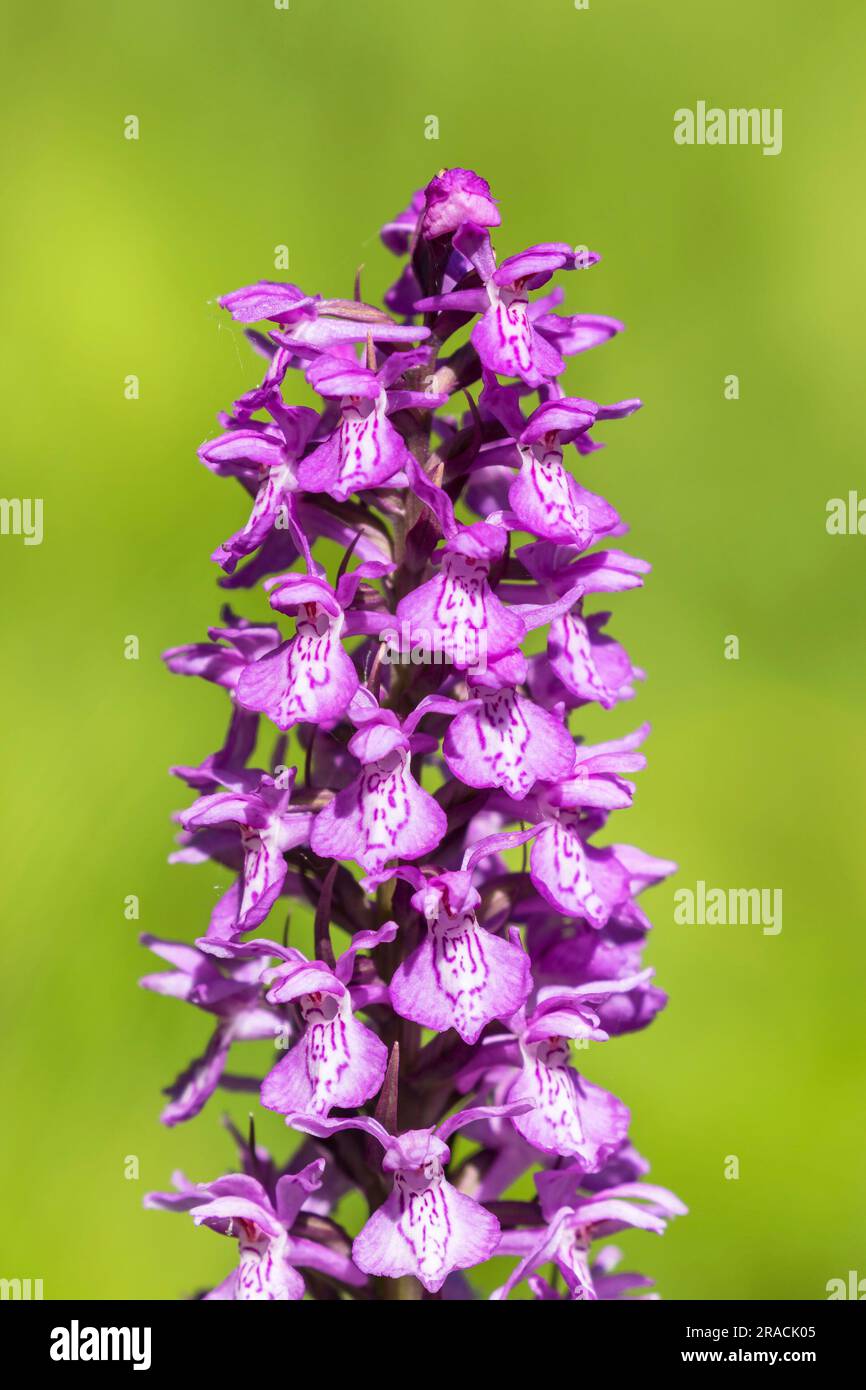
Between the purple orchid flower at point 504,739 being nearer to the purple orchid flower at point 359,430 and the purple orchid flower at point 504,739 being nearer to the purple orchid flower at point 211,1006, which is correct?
the purple orchid flower at point 359,430

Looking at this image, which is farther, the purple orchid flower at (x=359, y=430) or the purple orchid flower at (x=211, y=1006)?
the purple orchid flower at (x=211, y=1006)

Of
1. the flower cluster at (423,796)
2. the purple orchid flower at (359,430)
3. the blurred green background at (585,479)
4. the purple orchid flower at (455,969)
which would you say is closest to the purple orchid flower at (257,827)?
the flower cluster at (423,796)

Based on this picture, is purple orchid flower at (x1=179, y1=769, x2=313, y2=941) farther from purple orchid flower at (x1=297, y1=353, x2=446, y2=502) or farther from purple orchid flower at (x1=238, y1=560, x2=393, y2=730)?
purple orchid flower at (x1=297, y1=353, x2=446, y2=502)

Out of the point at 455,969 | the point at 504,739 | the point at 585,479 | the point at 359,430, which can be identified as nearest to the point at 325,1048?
the point at 455,969

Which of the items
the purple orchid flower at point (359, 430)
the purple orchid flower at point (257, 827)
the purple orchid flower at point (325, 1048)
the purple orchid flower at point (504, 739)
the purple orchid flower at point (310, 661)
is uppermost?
the purple orchid flower at point (359, 430)

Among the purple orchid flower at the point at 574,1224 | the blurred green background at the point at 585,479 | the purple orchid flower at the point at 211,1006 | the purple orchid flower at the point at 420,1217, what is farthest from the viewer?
the blurred green background at the point at 585,479

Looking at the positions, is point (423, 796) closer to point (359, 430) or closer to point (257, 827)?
point (257, 827)
